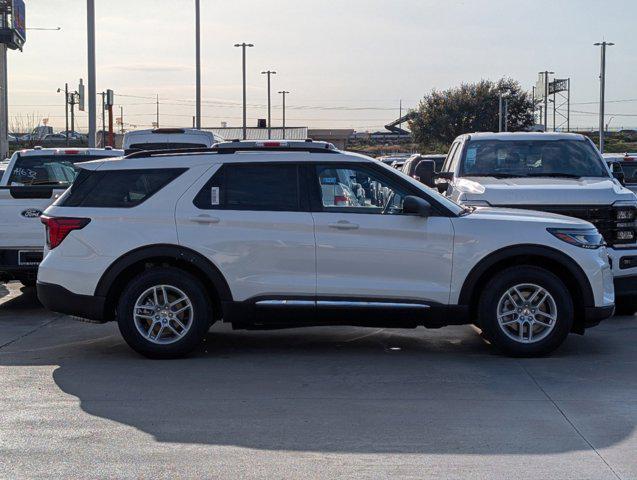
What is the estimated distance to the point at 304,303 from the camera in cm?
870

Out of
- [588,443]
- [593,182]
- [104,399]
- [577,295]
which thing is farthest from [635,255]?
[104,399]

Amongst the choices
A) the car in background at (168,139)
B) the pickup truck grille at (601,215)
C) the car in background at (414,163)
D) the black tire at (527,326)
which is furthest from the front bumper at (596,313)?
the car in background at (168,139)

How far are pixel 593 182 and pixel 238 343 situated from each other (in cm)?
458

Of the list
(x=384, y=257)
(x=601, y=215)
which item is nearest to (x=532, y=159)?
(x=601, y=215)

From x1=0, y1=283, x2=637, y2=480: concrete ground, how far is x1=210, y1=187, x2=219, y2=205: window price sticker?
4.72ft

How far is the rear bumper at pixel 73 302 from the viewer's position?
880cm

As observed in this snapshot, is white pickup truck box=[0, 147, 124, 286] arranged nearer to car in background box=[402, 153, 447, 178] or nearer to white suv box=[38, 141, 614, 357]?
white suv box=[38, 141, 614, 357]

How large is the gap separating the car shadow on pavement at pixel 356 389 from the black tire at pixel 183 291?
0.13 meters

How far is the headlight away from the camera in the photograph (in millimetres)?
8781

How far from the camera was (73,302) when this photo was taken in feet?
28.9

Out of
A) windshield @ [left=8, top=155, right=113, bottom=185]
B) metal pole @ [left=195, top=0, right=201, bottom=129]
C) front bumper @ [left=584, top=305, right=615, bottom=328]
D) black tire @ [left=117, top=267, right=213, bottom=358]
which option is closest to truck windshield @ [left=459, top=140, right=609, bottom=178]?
front bumper @ [left=584, top=305, right=615, bottom=328]

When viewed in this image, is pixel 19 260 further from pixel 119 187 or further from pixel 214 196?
pixel 214 196

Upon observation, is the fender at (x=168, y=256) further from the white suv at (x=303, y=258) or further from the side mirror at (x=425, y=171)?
the side mirror at (x=425, y=171)

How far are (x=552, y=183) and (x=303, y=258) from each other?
383 cm
